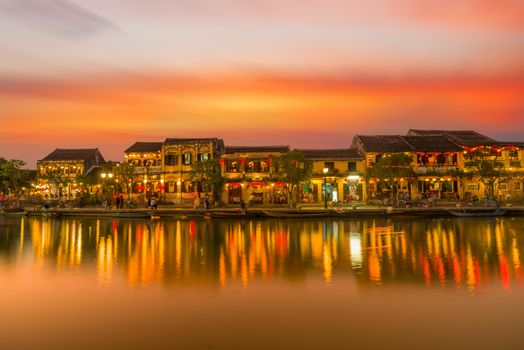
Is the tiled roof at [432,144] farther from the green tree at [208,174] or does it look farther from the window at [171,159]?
the window at [171,159]

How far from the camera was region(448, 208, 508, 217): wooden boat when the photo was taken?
42.1 meters

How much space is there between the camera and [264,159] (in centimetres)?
5806

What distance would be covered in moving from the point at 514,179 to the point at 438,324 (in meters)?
55.5

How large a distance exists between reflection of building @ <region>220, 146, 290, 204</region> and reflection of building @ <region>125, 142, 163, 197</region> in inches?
420

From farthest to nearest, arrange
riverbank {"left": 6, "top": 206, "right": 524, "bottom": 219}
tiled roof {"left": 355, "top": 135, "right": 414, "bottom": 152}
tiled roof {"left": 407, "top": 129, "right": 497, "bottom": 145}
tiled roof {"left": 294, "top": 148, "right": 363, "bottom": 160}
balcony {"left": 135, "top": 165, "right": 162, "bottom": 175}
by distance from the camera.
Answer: balcony {"left": 135, "top": 165, "right": 162, "bottom": 175}
tiled roof {"left": 407, "top": 129, "right": 497, "bottom": 145}
tiled roof {"left": 294, "top": 148, "right": 363, "bottom": 160}
tiled roof {"left": 355, "top": 135, "right": 414, "bottom": 152}
riverbank {"left": 6, "top": 206, "right": 524, "bottom": 219}

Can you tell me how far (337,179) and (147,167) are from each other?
94.2 ft

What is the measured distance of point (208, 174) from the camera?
52750 mm

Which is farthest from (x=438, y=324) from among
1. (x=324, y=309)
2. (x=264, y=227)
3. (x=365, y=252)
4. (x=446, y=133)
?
(x=446, y=133)

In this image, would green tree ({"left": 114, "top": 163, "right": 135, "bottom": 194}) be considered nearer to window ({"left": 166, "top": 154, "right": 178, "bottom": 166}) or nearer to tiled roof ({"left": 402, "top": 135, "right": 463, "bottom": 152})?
window ({"left": 166, "top": 154, "right": 178, "bottom": 166})

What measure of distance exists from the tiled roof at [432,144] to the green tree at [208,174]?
2852 cm

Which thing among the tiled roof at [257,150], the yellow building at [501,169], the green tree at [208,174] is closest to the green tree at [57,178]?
the green tree at [208,174]

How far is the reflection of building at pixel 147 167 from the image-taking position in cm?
6136

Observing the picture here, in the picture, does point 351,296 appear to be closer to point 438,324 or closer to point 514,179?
point 438,324

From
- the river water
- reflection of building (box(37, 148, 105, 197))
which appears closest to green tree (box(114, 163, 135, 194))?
reflection of building (box(37, 148, 105, 197))
